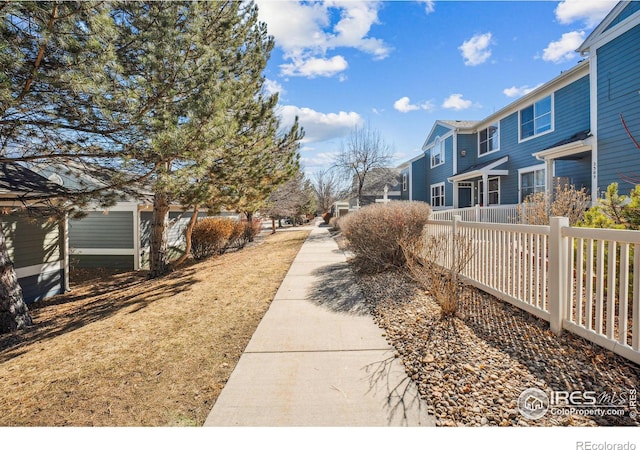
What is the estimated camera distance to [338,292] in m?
5.48

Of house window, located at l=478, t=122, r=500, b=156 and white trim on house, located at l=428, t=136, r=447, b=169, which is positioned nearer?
house window, located at l=478, t=122, r=500, b=156

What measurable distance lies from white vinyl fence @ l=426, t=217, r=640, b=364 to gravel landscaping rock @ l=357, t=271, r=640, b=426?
183 millimetres

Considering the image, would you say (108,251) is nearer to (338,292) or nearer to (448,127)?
(338,292)

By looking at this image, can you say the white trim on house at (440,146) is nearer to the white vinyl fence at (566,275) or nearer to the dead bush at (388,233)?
the dead bush at (388,233)

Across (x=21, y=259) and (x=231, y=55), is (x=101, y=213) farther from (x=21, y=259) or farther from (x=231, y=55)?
(x=231, y=55)

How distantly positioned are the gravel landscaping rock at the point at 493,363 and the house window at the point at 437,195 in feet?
56.2

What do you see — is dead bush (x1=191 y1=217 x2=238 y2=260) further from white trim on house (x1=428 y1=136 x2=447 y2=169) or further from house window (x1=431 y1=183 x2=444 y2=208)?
white trim on house (x1=428 y1=136 x2=447 y2=169)

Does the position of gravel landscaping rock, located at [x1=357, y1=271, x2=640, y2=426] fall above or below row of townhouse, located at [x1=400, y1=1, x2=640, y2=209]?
below

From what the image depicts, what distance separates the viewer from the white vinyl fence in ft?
8.31

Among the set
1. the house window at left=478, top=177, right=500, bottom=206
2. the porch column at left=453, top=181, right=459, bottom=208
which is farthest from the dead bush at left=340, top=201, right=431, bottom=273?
the porch column at left=453, top=181, right=459, bottom=208

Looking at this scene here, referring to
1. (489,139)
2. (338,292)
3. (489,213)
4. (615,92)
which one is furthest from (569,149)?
(338,292)

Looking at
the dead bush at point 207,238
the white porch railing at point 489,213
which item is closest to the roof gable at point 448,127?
the white porch railing at point 489,213

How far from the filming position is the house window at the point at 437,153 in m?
19.8
